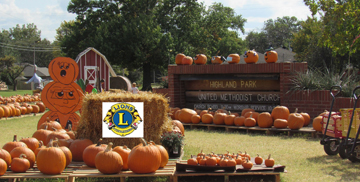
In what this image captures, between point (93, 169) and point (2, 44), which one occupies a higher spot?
point (2, 44)

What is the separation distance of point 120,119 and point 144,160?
1511mm

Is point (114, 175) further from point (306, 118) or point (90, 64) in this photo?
point (90, 64)

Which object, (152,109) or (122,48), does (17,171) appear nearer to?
(152,109)

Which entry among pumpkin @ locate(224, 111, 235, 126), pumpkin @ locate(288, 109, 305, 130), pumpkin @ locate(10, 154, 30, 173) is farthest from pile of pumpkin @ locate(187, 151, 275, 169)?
pumpkin @ locate(224, 111, 235, 126)

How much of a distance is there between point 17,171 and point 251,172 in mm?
3498

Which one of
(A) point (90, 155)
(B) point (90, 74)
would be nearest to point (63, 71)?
(A) point (90, 155)

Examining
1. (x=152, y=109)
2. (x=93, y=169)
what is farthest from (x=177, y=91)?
(x=93, y=169)

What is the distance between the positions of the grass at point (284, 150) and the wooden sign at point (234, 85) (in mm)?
2383

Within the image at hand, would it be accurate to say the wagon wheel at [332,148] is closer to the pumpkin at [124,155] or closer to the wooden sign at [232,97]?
the pumpkin at [124,155]

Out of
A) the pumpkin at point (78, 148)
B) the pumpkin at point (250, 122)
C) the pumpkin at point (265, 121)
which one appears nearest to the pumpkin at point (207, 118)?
the pumpkin at point (250, 122)

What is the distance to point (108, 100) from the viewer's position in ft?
21.2

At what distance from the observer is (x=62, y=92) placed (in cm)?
871

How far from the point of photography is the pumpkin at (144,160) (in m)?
5.03

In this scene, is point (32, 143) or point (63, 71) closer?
point (32, 143)
